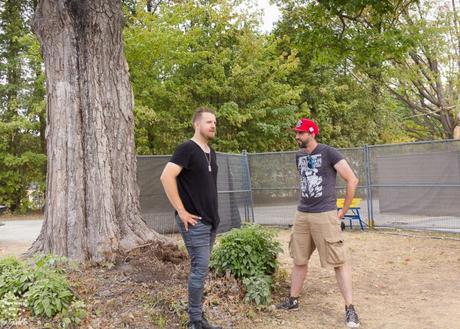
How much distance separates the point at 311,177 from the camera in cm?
484

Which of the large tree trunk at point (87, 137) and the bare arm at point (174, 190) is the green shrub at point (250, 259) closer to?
the large tree trunk at point (87, 137)

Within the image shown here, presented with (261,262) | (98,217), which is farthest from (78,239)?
(261,262)

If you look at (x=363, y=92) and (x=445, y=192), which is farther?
(x=363, y=92)

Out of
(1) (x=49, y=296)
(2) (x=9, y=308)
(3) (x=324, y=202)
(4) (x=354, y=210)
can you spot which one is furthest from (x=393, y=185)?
(2) (x=9, y=308)

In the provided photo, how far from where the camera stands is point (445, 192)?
10.3m

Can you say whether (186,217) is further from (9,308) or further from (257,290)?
(9,308)

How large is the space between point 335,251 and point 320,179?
73 centimetres

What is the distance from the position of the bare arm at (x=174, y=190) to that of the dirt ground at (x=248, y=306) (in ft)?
3.67

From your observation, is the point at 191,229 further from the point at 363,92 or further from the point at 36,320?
the point at 363,92

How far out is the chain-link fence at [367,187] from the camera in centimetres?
1041

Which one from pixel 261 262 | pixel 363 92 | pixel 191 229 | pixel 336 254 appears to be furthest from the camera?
pixel 363 92

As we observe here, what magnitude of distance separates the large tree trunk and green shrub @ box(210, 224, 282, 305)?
1.17 m

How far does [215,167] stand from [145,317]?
1.58 m

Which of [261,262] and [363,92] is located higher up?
[363,92]
